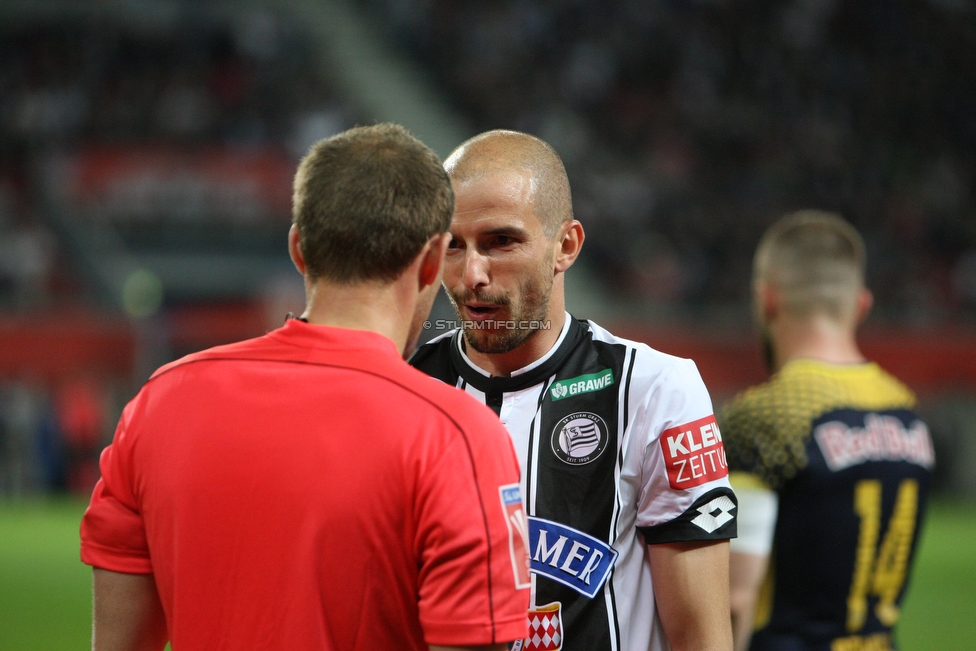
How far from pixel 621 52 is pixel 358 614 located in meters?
22.6

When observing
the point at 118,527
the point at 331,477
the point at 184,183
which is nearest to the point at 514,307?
the point at 331,477

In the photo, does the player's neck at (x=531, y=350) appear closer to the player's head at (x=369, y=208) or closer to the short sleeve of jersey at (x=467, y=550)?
the player's head at (x=369, y=208)

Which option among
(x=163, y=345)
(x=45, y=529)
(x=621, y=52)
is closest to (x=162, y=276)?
(x=163, y=345)

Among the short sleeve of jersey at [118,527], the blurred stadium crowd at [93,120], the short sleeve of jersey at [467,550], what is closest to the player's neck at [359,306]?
the short sleeve of jersey at [467,550]

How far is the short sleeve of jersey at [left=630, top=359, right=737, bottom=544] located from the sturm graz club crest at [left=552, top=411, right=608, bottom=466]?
83 millimetres

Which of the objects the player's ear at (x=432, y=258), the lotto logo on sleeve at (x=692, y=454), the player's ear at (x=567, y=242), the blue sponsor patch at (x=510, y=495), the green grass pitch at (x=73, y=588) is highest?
the player's ear at (x=567, y=242)

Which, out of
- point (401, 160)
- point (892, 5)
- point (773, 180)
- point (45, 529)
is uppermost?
point (892, 5)

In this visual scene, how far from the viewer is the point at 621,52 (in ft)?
75.7

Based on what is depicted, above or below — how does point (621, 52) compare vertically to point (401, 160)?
above

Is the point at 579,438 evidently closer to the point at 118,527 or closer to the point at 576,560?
the point at 576,560

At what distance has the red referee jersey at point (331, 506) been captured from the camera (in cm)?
162

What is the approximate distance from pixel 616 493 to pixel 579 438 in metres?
0.14

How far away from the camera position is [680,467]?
2182mm

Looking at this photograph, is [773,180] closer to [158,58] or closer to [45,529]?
[158,58]
